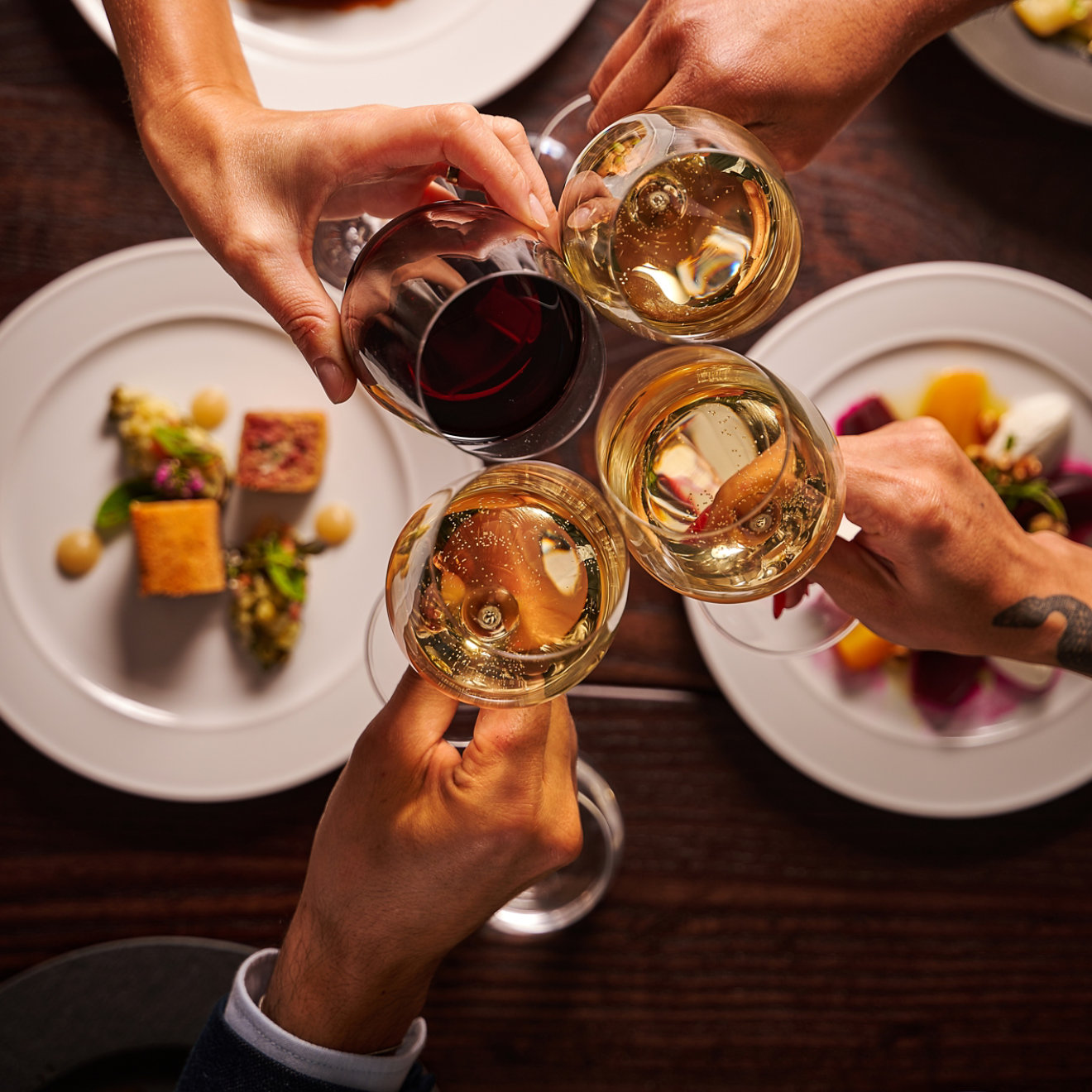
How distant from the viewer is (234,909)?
1.21 meters

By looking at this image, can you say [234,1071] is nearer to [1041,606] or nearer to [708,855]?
[708,855]

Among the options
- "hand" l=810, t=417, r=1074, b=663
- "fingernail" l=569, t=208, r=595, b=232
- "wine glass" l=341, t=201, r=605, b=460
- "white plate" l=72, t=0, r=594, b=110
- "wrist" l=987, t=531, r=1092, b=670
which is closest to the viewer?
"wine glass" l=341, t=201, r=605, b=460

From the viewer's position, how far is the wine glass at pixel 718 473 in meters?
0.72

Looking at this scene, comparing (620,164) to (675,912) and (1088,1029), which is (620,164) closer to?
(675,912)

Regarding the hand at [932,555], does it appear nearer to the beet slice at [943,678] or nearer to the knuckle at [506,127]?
the beet slice at [943,678]

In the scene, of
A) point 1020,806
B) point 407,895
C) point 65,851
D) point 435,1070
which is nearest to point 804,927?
point 1020,806

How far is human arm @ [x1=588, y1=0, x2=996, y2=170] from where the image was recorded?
849 mm

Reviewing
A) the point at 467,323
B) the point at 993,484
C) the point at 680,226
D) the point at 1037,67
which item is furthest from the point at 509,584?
the point at 1037,67

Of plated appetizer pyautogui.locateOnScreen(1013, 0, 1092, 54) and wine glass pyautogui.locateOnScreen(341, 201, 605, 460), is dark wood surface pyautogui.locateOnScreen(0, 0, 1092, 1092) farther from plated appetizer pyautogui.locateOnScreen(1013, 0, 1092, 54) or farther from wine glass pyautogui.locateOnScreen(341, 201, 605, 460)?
wine glass pyautogui.locateOnScreen(341, 201, 605, 460)

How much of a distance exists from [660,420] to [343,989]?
2.19ft

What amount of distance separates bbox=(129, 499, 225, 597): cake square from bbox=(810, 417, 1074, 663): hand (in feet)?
2.46

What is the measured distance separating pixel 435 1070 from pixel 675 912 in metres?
0.40

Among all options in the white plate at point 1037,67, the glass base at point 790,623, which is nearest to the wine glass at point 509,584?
the glass base at point 790,623

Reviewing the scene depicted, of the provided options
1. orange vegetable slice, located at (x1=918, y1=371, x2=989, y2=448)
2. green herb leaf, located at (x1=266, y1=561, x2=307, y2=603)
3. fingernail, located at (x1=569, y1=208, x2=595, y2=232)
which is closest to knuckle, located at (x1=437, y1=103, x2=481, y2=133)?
fingernail, located at (x1=569, y1=208, x2=595, y2=232)
